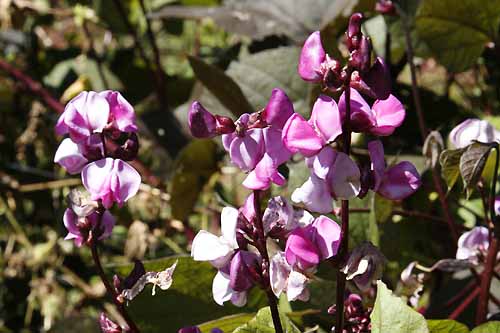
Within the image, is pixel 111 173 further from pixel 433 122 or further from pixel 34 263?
pixel 34 263

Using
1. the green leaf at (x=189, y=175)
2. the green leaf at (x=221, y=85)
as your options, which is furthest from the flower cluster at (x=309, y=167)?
the green leaf at (x=189, y=175)

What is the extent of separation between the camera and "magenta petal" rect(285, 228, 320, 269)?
0.49m

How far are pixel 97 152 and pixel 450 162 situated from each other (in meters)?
0.28

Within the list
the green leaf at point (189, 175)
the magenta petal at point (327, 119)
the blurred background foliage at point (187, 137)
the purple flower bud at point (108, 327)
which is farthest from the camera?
the green leaf at point (189, 175)

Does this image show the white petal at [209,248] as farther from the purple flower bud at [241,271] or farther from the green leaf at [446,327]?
the green leaf at [446,327]

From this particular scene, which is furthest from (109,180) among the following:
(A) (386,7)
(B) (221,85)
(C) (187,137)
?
(C) (187,137)

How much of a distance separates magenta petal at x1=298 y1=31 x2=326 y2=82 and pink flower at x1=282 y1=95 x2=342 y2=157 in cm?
2

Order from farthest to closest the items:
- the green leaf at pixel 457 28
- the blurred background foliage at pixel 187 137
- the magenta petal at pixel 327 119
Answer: the green leaf at pixel 457 28 < the blurred background foliage at pixel 187 137 < the magenta petal at pixel 327 119

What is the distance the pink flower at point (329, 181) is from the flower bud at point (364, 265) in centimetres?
4

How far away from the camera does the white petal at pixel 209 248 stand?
20.7 inches

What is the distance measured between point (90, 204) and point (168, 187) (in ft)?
1.83

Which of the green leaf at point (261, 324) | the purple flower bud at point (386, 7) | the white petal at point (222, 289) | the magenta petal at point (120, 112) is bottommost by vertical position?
the green leaf at point (261, 324)

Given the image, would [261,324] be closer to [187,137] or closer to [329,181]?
[329,181]

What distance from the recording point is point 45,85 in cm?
152
